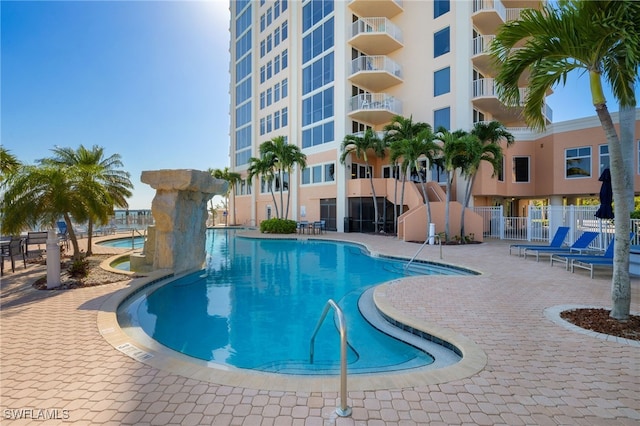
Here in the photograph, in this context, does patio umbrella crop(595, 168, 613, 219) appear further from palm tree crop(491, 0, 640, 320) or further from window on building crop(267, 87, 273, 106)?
window on building crop(267, 87, 273, 106)

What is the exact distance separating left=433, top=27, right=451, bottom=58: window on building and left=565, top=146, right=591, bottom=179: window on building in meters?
9.64

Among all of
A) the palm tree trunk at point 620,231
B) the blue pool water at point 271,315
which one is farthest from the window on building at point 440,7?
the palm tree trunk at point 620,231

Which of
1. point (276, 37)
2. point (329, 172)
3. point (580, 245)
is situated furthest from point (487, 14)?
point (276, 37)

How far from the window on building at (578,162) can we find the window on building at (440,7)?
38.1 feet

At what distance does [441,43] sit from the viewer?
69.3ft

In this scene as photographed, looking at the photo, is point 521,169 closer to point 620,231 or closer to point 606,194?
point 606,194

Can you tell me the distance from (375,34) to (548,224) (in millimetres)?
16291

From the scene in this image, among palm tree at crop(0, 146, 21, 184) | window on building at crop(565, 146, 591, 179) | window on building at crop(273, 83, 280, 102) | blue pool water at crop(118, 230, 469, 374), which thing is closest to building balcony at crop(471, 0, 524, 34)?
window on building at crop(565, 146, 591, 179)

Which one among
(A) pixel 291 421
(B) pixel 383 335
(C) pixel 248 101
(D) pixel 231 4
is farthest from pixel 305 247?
(D) pixel 231 4

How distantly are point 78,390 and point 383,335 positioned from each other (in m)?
3.94

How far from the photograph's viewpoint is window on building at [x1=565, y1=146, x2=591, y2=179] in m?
17.4

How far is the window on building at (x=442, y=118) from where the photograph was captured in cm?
2059

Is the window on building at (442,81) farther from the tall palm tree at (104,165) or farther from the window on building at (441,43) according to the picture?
Answer: the tall palm tree at (104,165)

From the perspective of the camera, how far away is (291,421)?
8.46 ft
